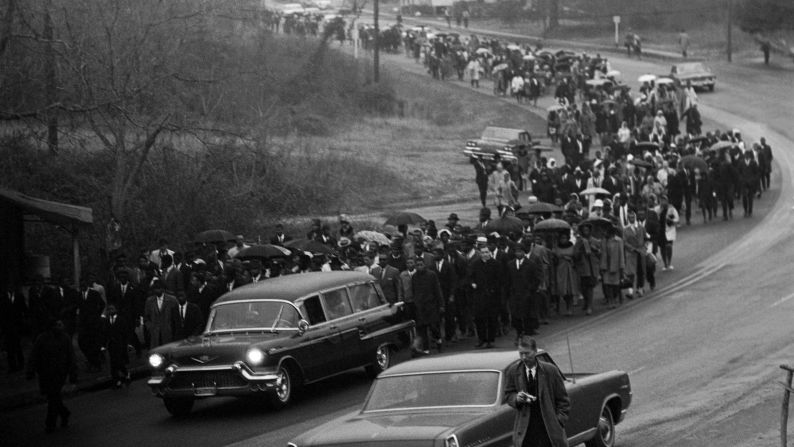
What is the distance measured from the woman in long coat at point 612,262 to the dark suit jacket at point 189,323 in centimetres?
820

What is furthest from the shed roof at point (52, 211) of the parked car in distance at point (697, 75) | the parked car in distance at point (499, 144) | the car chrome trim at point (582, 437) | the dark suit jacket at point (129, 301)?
the parked car in distance at point (697, 75)

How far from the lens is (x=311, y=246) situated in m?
24.9

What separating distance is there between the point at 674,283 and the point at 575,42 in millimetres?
60427

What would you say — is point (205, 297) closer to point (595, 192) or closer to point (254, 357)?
point (254, 357)

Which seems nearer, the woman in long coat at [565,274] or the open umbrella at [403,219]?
Result: the woman in long coat at [565,274]

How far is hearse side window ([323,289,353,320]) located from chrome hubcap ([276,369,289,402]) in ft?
4.49

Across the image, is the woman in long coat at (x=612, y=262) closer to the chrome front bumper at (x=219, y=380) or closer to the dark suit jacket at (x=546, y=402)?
the chrome front bumper at (x=219, y=380)

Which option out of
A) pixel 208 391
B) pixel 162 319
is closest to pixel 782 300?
pixel 162 319

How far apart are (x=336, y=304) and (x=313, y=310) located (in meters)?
0.59

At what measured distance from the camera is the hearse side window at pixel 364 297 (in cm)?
1923

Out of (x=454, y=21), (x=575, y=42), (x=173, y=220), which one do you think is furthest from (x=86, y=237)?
(x=454, y=21)

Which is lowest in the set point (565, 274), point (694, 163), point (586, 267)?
point (565, 274)

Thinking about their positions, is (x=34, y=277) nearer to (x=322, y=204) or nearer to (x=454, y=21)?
(x=322, y=204)

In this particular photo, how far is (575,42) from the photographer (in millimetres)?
85625
